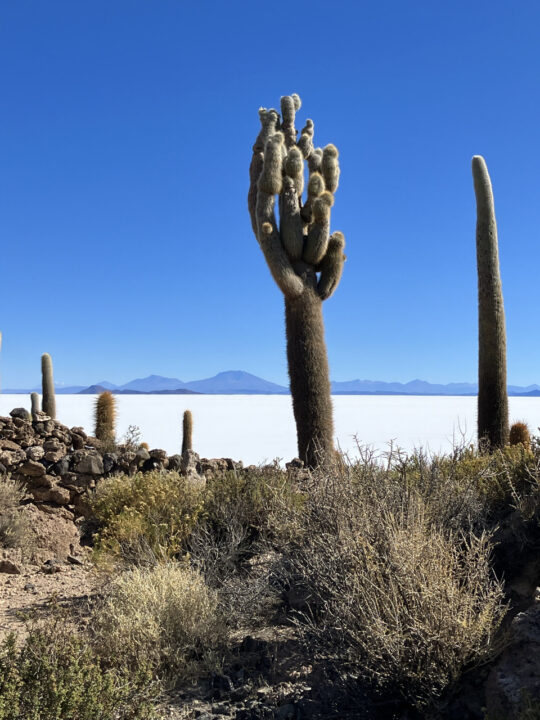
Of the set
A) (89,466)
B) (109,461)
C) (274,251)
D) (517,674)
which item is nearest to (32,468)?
(89,466)

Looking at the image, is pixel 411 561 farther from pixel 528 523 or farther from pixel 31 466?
pixel 31 466

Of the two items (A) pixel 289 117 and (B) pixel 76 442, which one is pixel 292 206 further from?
(B) pixel 76 442

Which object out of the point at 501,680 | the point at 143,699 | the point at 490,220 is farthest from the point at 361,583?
the point at 490,220

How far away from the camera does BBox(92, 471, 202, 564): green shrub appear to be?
6.54 metres

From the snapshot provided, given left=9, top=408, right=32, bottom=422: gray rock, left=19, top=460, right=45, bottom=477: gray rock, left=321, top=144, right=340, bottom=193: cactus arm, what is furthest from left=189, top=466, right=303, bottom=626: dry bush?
left=321, top=144, right=340, bottom=193: cactus arm

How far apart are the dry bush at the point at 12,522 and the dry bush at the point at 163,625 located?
3181 millimetres

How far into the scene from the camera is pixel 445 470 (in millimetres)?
6469

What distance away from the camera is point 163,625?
15.6 feet

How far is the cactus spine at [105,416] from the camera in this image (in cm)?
1336

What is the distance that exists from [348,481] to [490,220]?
32.0 ft

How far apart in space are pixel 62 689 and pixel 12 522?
16.5ft

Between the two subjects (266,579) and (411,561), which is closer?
(411,561)

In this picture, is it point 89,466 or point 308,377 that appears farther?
point 308,377

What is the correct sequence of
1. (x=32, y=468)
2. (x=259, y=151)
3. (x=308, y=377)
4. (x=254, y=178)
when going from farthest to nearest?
(x=259, y=151) < (x=254, y=178) < (x=308, y=377) < (x=32, y=468)
